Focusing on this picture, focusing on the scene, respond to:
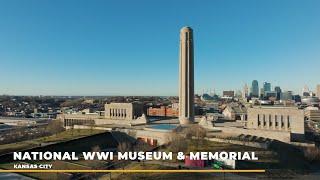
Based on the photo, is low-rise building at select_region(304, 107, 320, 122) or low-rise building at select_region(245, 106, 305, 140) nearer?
low-rise building at select_region(245, 106, 305, 140)

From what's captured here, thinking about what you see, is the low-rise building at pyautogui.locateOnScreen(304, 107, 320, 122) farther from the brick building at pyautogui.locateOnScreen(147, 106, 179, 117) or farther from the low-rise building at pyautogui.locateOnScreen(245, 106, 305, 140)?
the low-rise building at pyautogui.locateOnScreen(245, 106, 305, 140)

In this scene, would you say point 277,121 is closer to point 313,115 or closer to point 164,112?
point 164,112

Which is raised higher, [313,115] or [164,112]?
[164,112]

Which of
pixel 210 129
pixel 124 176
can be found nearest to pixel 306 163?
pixel 210 129

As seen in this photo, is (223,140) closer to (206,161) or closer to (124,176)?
(206,161)

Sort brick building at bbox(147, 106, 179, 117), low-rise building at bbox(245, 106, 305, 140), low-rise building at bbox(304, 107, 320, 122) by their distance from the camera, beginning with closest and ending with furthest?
1. low-rise building at bbox(245, 106, 305, 140)
2. brick building at bbox(147, 106, 179, 117)
3. low-rise building at bbox(304, 107, 320, 122)

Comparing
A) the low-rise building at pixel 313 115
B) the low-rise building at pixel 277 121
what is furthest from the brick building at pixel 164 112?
the low-rise building at pixel 313 115

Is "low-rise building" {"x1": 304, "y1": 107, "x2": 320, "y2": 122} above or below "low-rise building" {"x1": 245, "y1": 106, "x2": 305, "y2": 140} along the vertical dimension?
below

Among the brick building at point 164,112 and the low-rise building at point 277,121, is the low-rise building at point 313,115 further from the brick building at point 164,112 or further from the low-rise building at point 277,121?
the low-rise building at point 277,121

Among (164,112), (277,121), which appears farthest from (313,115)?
(277,121)

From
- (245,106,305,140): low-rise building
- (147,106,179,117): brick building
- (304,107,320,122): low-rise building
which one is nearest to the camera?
(245,106,305,140): low-rise building

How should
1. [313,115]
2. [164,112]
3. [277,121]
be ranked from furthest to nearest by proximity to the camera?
[313,115], [164,112], [277,121]

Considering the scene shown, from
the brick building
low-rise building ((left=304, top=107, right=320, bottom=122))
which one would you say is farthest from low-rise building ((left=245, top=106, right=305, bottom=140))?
low-rise building ((left=304, top=107, right=320, bottom=122))

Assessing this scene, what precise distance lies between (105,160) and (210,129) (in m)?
28.8
